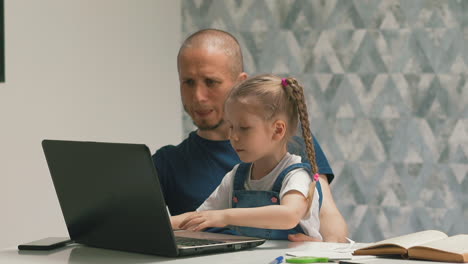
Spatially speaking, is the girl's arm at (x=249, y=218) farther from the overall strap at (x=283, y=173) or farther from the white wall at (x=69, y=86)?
the white wall at (x=69, y=86)

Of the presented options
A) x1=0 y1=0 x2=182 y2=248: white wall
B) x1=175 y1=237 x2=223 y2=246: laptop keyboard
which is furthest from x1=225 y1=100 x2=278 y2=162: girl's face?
x1=0 y1=0 x2=182 y2=248: white wall

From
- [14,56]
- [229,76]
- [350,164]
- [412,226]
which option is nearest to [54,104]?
[14,56]

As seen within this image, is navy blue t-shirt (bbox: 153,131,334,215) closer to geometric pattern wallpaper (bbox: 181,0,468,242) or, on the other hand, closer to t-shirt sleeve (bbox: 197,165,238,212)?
t-shirt sleeve (bbox: 197,165,238,212)

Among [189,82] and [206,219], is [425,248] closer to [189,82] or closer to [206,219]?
[206,219]

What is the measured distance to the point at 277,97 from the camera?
71.1 inches

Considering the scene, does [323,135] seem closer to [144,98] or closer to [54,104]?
[144,98]

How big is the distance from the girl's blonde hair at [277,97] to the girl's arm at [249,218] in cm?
22

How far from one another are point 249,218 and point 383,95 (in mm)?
2121

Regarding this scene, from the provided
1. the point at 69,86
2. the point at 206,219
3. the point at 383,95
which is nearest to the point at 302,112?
the point at 206,219

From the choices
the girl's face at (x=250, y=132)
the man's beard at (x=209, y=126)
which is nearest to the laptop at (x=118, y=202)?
the girl's face at (x=250, y=132)

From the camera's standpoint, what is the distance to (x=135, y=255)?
1447mm

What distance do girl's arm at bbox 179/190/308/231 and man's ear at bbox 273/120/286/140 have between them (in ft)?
0.81

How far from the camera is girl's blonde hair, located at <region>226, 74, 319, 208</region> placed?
1.79 meters

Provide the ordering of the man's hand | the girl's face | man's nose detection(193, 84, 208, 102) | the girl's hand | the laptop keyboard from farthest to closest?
man's nose detection(193, 84, 208, 102) < the girl's face < the man's hand < the girl's hand < the laptop keyboard
